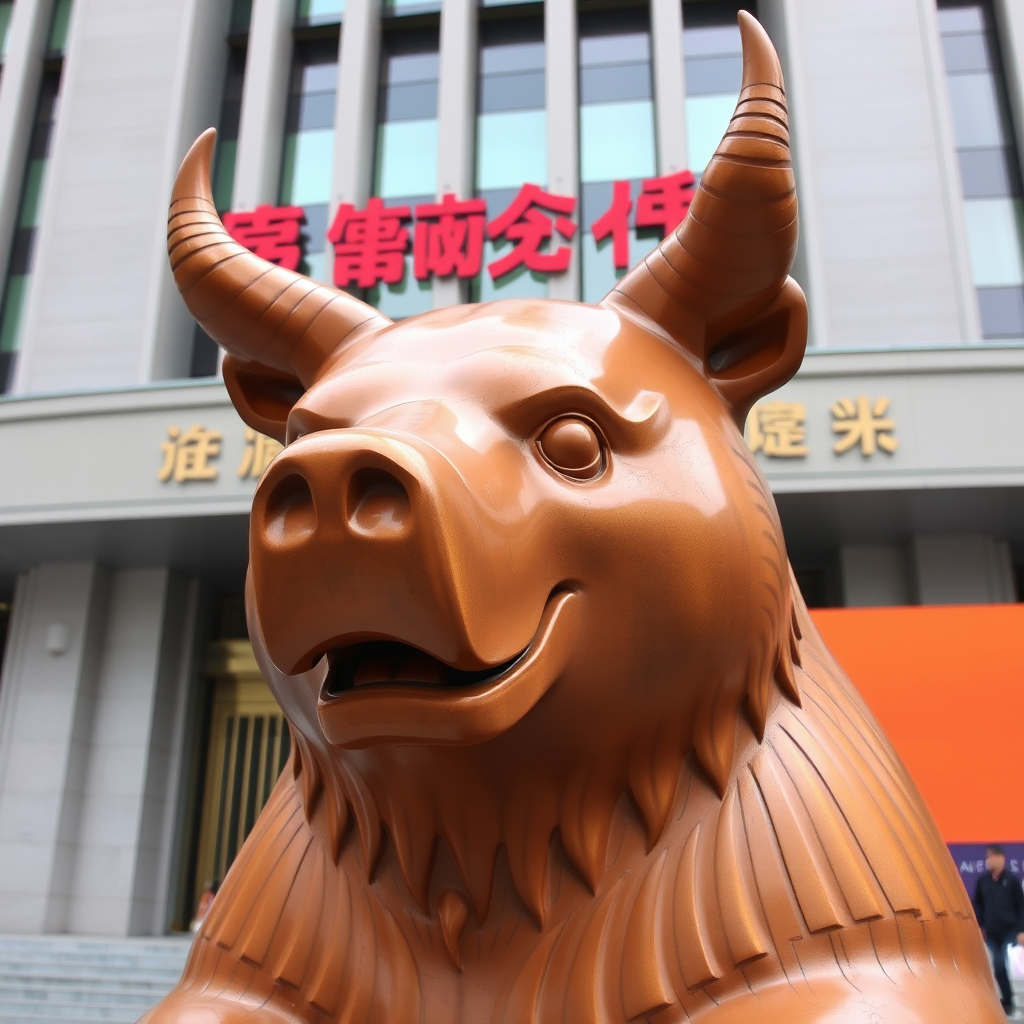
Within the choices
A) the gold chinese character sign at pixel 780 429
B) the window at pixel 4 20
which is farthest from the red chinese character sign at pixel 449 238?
the window at pixel 4 20

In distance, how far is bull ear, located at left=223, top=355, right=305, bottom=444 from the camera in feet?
5.72

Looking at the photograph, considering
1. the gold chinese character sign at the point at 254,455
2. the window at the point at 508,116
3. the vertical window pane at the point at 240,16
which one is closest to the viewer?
the gold chinese character sign at the point at 254,455

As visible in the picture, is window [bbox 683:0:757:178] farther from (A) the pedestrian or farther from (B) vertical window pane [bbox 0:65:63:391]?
(A) the pedestrian

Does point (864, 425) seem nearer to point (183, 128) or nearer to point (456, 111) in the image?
point (456, 111)

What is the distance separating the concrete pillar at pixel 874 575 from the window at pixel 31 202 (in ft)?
33.1

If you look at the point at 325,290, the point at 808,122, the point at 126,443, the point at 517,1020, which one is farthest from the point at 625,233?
the point at 517,1020

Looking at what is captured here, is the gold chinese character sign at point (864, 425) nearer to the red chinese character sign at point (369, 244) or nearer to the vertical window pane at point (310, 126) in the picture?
the red chinese character sign at point (369, 244)

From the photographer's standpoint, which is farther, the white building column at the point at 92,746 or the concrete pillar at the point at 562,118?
the concrete pillar at the point at 562,118

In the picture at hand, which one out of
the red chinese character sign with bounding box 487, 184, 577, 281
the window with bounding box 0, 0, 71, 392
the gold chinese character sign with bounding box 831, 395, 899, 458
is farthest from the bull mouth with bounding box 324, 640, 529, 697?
the window with bounding box 0, 0, 71, 392

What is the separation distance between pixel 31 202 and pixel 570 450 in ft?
46.1

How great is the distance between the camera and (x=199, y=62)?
12242mm

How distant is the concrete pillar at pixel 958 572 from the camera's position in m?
8.95

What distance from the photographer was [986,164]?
438 inches

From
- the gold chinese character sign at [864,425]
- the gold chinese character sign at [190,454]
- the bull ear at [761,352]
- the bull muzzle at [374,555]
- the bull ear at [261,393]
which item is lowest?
the bull muzzle at [374,555]
